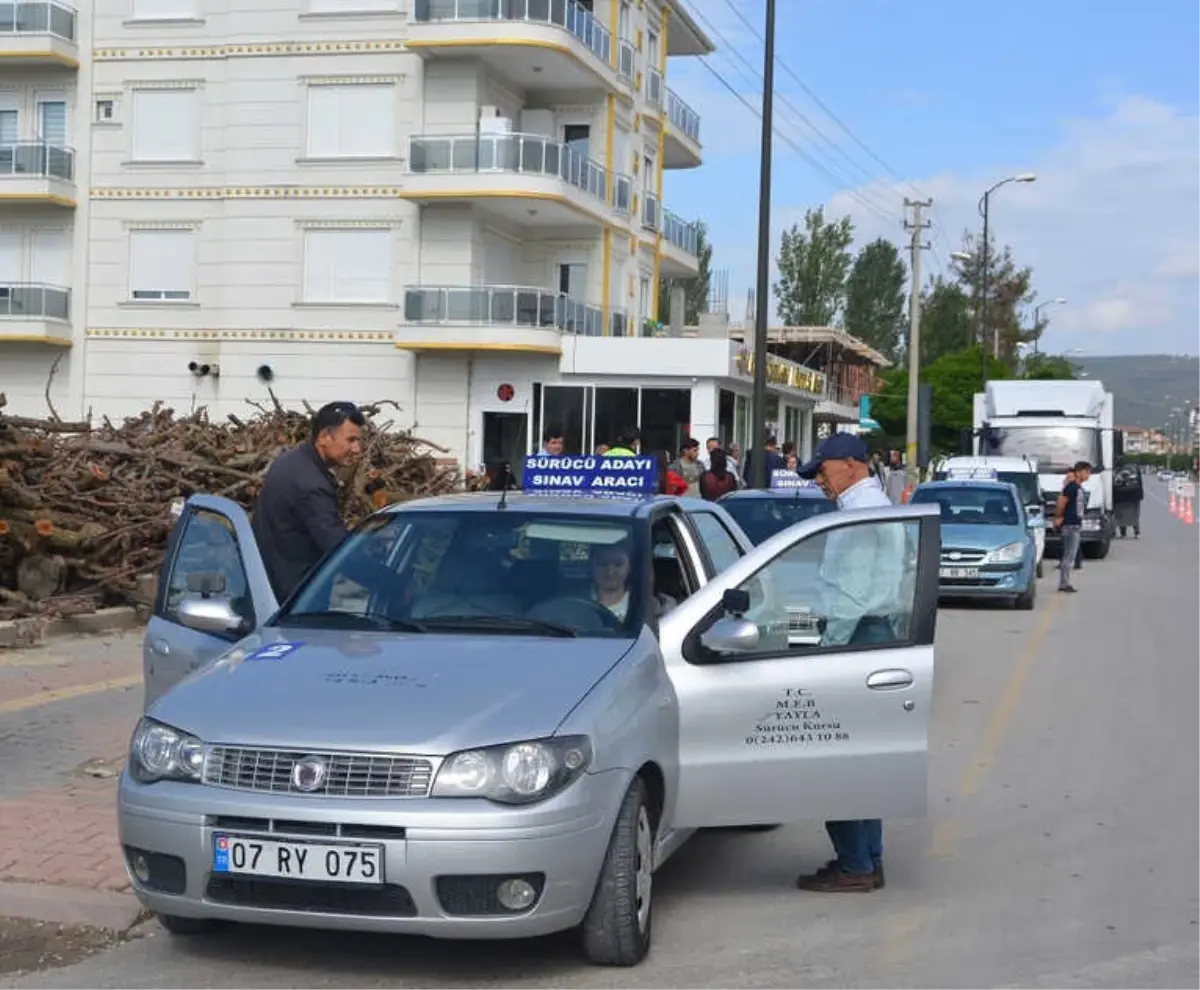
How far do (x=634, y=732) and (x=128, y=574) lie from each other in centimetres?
1048

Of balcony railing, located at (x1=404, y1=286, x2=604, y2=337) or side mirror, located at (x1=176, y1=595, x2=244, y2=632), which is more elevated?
balcony railing, located at (x1=404, y1=286, x2=604, y2=337)

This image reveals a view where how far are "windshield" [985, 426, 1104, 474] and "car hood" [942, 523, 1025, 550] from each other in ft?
39.3

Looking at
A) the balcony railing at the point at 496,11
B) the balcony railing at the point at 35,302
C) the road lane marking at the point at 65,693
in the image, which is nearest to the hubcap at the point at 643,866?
the road lane marking at the point at 65,693

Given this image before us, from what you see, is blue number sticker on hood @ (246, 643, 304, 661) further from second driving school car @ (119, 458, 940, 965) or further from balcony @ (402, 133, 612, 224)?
balcony @ (402, 133, 612, 224)

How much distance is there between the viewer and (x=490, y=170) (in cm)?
3747

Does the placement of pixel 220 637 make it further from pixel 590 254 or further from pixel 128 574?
pixel 590 254

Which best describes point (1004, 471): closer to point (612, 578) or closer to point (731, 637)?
point (612, 578)

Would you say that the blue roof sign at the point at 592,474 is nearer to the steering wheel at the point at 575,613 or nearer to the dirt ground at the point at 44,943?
the steering wheel at the point at 575,613

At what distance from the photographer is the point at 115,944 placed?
19.2 ft

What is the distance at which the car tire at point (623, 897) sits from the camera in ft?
17.5

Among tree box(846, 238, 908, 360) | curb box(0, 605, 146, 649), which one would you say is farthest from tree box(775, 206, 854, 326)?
curb box(0, 605, 146, 649)

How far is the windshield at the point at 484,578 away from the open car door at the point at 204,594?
33 centimetres

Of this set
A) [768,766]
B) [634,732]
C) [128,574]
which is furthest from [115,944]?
[128,574]

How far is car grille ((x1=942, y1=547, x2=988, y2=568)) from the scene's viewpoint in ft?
66.1
